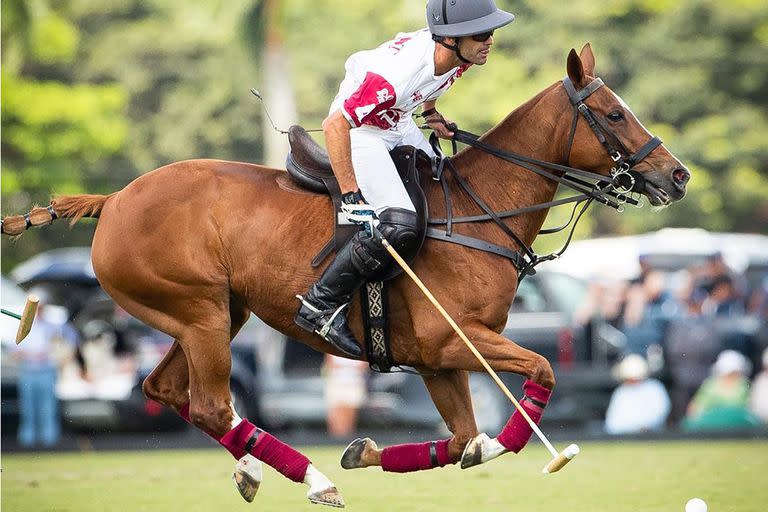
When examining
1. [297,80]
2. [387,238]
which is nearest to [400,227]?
[387,238]

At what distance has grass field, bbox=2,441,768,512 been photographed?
8.16m

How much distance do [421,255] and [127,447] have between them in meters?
7.19

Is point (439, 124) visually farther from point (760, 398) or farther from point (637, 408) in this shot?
point (760, 398)

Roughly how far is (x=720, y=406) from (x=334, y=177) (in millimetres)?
7931

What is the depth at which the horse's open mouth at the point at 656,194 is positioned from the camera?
681 centimetres

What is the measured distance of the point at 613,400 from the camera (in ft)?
45.3

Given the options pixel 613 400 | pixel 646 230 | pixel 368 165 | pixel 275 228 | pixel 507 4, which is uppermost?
pixel 368 165

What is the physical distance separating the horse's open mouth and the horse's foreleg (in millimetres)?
1036

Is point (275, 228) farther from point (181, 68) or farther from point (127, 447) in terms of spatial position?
point (181, 68)

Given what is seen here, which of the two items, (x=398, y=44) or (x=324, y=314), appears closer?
(x=398, y=44)

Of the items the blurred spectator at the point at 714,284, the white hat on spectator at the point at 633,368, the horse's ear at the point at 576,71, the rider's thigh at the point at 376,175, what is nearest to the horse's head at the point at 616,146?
the horse's ear at the point at 576,71

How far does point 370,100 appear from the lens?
6.56 meters

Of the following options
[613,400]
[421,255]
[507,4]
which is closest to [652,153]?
[421,255]

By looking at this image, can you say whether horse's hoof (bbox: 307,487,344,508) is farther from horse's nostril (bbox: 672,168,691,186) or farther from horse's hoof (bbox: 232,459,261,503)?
horse's nostril (bbox: 672,168,691,186)
